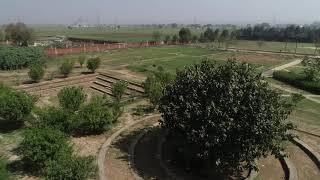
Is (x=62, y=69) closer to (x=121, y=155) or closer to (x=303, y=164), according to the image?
(x=121, y=155)

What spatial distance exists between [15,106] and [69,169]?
691 cm

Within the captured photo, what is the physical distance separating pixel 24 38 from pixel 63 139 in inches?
2149

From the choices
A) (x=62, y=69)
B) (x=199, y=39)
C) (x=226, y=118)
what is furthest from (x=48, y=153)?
(x=199, y=39)

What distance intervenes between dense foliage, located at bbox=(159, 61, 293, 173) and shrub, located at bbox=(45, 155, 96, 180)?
370cm

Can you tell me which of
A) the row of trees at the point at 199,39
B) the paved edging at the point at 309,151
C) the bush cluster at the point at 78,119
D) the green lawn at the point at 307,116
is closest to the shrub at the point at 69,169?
the bush cluster at the point at 78,119

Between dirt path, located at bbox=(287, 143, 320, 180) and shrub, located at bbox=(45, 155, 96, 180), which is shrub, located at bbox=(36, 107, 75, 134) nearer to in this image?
shrub, located at bbox=(45, 155, 96, 180)

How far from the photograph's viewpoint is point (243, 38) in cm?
9831

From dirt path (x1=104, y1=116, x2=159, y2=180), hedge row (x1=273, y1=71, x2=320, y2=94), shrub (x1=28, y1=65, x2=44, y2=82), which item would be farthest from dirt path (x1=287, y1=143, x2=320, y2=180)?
shrub (x1=28, y1=65, x2=44, y2=82)

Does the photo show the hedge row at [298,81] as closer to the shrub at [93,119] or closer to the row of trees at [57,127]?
the row of trees at [57,127]

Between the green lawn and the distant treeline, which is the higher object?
the distant treeline

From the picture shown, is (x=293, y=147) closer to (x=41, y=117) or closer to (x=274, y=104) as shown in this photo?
(x=274, y=104)

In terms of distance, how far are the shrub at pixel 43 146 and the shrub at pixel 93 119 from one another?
3.37 meters

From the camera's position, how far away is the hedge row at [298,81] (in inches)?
1066

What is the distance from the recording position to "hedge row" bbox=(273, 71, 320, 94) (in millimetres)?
27069
